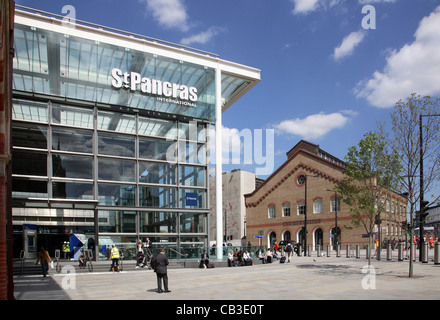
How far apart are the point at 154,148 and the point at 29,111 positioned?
8.32 m

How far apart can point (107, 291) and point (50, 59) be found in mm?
17047

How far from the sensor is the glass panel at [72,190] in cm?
A: 2489

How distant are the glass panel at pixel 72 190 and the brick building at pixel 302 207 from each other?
30414mm

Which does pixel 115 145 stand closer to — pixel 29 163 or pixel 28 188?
pixel 29 163

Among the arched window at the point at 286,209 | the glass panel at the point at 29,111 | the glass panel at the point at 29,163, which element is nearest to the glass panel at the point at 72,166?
the glass panel at the point at 29,163

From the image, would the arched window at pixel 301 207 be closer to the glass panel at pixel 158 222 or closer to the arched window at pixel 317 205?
the arched window at pixel 317 205

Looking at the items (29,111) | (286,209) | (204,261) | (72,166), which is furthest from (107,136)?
(286,209)

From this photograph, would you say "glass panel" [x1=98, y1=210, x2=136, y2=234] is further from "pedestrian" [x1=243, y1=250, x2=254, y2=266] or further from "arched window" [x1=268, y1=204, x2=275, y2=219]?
"arched window" [x1=268, y1=204, x2=275, y2=219]

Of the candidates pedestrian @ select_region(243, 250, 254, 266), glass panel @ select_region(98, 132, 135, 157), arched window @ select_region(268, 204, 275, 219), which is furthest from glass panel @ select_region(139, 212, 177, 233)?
arched window @ select_region(268, 204, 275, 219)

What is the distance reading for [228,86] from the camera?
33.6 metres

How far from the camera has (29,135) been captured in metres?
24.6
